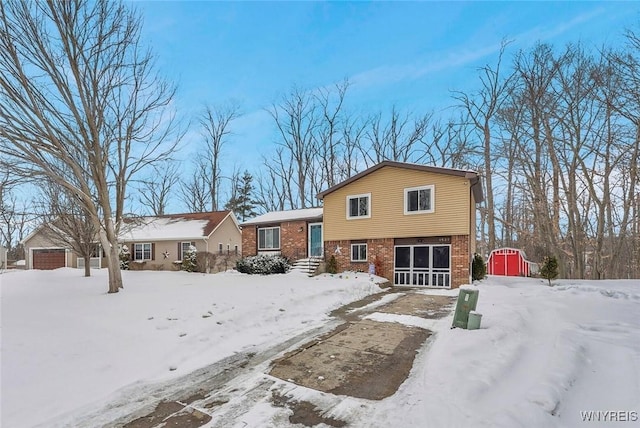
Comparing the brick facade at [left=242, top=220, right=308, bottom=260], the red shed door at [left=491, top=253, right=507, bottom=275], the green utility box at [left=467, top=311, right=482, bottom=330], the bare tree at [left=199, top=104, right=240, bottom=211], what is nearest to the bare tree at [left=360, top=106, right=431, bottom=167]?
the red shed door at [left=491, top=253, right=507, bottom=275]

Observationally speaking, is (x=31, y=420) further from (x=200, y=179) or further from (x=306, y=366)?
(x=200, y=179)

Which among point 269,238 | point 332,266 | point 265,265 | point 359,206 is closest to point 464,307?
point 332,266

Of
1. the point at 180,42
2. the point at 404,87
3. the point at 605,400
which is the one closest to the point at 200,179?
the point at 404,87

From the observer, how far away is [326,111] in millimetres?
31812

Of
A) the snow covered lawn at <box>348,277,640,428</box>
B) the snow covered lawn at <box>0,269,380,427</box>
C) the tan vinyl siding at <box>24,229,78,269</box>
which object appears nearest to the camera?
the snow covered lawn at <box>348,277,640,428</box>

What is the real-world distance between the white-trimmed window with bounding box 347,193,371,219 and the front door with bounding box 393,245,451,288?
2.26m

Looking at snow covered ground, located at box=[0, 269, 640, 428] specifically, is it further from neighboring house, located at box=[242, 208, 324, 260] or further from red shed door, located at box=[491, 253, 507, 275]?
red shed door, located at box=[491, 253, 507, 275]

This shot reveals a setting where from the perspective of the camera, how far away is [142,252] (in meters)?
24.5

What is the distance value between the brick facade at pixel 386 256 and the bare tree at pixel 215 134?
21.1 m

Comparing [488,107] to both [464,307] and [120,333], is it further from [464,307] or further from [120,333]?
[120,333]

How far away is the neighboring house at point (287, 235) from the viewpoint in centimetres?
1898

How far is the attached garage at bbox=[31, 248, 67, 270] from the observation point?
26188 millimetres

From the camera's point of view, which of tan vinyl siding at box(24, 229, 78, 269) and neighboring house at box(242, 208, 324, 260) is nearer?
neighboring house at box(242, 208, 324, 260)

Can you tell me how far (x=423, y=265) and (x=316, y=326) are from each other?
8.43m
